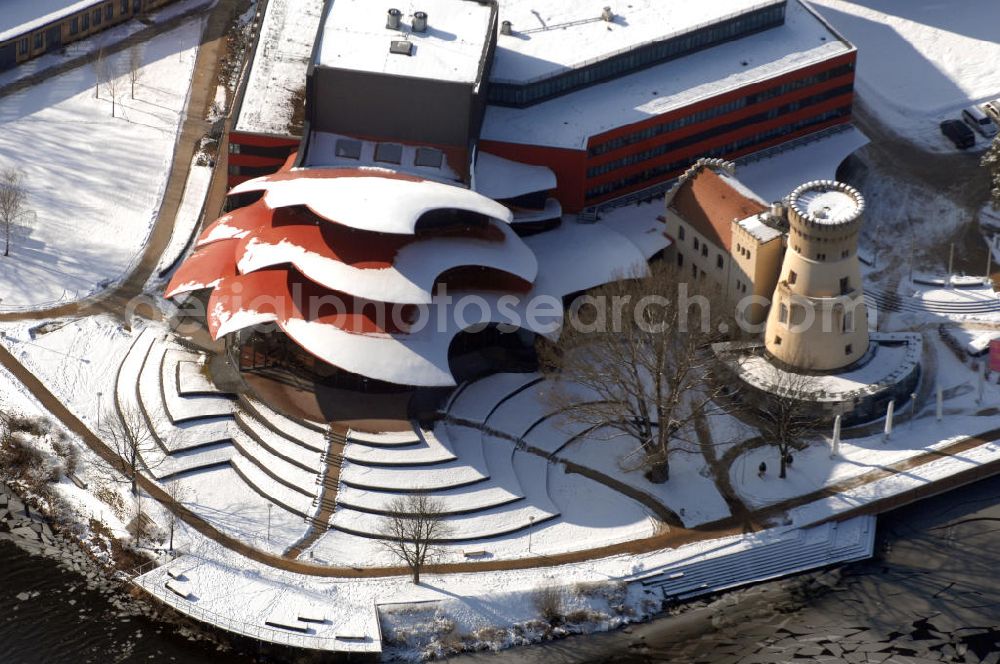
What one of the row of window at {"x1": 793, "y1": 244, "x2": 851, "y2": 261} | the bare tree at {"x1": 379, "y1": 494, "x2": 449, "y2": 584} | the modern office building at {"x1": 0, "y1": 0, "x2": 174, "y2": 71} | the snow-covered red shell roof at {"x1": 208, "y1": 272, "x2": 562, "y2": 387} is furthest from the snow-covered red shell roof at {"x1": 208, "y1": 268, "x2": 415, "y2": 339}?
the modern office building at {"x1": 0, "y1": 0, "x2": 174, "y2": 71}

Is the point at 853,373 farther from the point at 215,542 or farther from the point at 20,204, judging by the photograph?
the point at 20,204

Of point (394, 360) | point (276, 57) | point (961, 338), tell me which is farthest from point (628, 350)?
point (276, 57)

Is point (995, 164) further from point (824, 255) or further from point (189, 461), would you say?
point (189, 461)

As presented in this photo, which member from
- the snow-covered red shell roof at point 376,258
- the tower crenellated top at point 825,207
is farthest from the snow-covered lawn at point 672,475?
the tower crenellated top at point 825,207

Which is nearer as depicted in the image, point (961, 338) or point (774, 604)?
point (774, 604)

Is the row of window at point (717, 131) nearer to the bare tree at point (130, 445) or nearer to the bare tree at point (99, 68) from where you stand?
the bare tree at point (130, 445)

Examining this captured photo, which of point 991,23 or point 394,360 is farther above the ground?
point 991,23
